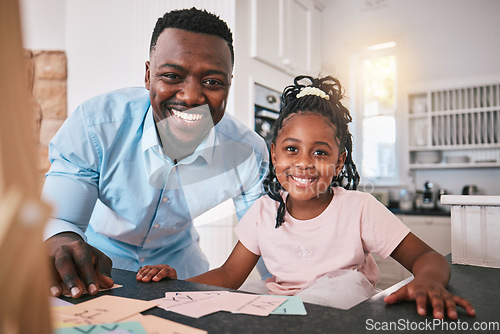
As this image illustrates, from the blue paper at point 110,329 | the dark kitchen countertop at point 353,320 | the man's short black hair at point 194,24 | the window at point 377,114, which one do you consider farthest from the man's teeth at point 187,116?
the window at point 377,114

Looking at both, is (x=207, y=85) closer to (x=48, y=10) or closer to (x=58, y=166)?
(x=58, y=166)

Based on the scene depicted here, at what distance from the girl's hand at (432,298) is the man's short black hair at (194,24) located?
2.89ft

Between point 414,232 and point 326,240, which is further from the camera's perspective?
point 414,232

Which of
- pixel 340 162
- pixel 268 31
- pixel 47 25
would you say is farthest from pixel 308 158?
pixel 47 25

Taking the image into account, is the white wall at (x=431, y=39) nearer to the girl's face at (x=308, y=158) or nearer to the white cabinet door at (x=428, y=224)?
the white cabinet door at (x=428, y=224)

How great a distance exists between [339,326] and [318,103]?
2.32ft

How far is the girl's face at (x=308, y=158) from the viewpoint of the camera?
0.96m

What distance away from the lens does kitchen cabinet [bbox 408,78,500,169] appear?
2.88 metres

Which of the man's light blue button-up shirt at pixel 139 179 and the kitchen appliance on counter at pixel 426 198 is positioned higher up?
the man's light blue button-up shirt at pixel 139 179

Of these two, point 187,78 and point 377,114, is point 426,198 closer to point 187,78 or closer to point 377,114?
point 377,114

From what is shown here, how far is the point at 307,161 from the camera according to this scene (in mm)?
962

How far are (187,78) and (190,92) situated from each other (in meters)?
0.04

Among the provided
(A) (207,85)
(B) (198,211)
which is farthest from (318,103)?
(B) (198,211)

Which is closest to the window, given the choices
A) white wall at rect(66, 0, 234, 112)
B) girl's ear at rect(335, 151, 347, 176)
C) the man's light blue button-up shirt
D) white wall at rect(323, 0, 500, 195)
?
white wall at rect(323, 0, 500, 195)
